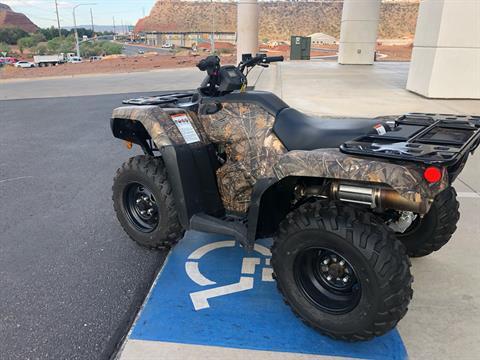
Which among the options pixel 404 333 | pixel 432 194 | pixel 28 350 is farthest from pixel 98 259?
pixel 432 194

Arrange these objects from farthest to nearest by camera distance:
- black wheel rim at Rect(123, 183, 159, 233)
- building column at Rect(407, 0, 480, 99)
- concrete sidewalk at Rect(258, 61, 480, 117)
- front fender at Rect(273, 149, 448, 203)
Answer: building column at Rect(407, 0, 480, 99)
concrete sidewalk at Rect(258, 61, 480, 117)
black wheel rim at Rect(123, 183, 159, 233)
front fender at Rect(273, 149, 448, 203)

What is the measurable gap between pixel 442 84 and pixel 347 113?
328 cm

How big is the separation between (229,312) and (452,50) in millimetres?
9265

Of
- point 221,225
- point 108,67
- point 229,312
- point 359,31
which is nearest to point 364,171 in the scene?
point 221,225

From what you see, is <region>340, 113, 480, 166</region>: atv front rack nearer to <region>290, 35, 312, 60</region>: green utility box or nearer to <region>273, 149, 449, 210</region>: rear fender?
<region>273, 149, 449, 210</region>: rear fender

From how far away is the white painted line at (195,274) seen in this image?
2.96m

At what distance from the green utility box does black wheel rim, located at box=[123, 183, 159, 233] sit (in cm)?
2409

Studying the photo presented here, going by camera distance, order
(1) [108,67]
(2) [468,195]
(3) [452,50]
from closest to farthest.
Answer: (2) [468,195] → (3) [452,50] → (1) [108,67]

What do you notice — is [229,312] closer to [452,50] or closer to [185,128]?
[185,128]

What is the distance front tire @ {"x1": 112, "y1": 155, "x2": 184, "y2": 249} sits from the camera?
3.11 meters

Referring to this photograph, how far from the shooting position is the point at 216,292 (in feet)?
9.32

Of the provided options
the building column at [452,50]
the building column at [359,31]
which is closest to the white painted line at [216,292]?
the building column at [452,50]

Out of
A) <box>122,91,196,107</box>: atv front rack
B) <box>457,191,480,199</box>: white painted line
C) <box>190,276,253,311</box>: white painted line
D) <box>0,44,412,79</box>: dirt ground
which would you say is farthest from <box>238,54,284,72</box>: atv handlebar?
<box>0,44,412,79</box>: dirt ground

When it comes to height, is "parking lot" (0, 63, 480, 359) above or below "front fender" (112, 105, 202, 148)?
below
